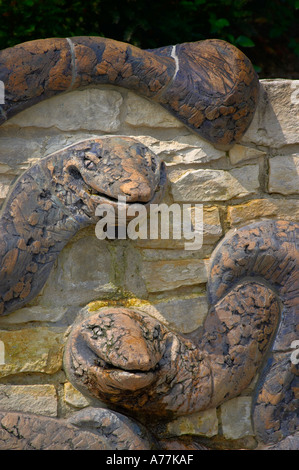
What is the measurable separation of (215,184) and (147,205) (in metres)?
0.35

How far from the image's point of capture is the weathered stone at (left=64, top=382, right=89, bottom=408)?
2.15 metres

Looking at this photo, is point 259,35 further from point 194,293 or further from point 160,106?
point 194,293

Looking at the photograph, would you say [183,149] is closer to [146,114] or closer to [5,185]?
[146,114]

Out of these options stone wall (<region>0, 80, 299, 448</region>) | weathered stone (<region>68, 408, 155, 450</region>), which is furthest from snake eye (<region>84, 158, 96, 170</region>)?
weathered stone (<region>68, 408, 155, 450</region>)

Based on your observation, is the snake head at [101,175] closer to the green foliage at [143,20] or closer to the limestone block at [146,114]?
the limestone block at [146,114]

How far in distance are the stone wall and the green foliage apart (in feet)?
3.36

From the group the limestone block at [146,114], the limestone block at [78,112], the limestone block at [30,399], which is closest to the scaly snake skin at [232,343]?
the limestone block at [30,399]

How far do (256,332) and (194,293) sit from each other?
30 cm

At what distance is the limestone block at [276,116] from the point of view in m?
2.34

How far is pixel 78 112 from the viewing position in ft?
7.00

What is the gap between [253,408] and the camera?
231cm

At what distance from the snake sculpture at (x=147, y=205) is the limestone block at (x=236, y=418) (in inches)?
1.5

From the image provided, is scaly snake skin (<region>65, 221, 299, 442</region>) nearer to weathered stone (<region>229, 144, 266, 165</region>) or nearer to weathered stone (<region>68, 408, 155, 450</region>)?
weathered stone (<region>68, 408, 155, 450</region>)

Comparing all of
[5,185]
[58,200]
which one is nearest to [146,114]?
[58,200]
